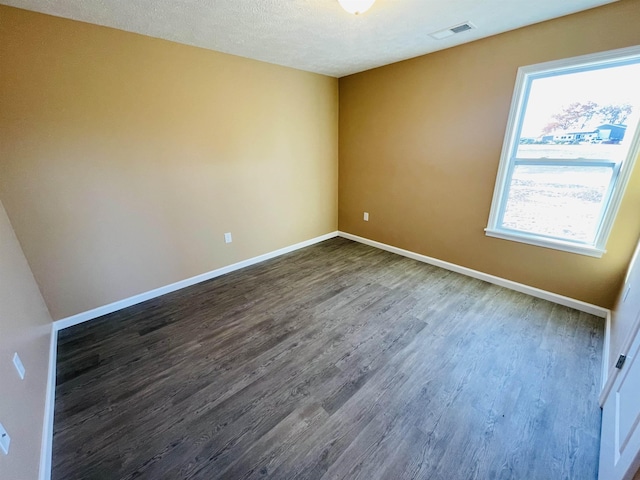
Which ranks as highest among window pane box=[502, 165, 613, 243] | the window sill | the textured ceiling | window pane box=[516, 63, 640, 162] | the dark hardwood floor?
the textured ceiling

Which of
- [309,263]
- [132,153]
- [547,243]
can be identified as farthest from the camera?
[309,263]

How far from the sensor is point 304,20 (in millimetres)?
2053

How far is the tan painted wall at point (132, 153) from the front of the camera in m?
1.95

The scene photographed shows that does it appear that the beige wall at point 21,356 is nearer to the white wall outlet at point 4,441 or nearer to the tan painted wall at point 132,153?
the white wall outlet at point 4,441

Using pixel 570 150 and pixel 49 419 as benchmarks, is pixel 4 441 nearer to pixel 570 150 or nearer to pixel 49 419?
pixel 49 419

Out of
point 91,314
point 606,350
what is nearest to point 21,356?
point 91,314

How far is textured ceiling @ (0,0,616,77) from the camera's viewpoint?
1.82 m

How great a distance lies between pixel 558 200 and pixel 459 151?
1.02 m

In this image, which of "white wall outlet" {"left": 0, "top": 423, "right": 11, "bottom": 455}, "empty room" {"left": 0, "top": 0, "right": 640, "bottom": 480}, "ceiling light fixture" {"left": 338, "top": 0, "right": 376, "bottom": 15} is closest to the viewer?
"white wall outlet" {"left": 0, "top": 423, "right": 11, "bottom": 455}

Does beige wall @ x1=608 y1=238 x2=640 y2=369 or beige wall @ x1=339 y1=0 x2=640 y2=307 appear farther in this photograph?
beige wall @ x1=339 y1=0 x2=640 y2=307

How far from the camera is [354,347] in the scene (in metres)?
2.06

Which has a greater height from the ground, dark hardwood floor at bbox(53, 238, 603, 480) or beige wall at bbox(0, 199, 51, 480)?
beige wall at bbox(0, 199, 51, 480)

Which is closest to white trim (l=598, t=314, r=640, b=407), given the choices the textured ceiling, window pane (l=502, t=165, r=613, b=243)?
window pane (l=502, t=165, r=613, b=243)

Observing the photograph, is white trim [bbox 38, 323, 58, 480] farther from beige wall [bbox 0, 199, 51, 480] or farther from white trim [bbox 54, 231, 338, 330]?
white trim [bbox 54, 231, 338, 330]
